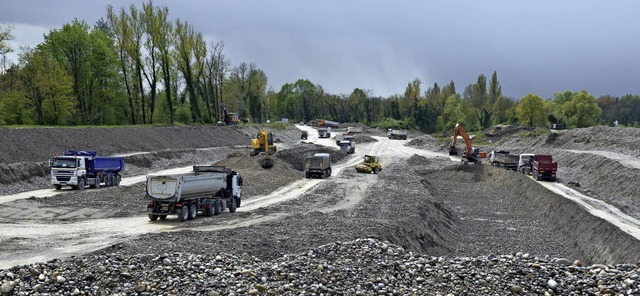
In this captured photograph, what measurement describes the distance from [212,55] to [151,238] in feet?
282

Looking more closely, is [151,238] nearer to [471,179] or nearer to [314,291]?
[314,291]

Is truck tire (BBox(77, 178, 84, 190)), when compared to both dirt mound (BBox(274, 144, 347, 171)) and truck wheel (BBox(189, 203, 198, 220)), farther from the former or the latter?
dirt mound (BBox(274, 144, 347, 171))

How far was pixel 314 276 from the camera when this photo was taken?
1502cm

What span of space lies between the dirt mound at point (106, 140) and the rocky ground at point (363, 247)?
6.37 feet

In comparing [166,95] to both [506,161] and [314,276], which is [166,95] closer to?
[506,161]

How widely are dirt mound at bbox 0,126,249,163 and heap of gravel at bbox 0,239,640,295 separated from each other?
3293 cm

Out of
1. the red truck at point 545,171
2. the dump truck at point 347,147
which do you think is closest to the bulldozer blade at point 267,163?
the red truck at point 545,171

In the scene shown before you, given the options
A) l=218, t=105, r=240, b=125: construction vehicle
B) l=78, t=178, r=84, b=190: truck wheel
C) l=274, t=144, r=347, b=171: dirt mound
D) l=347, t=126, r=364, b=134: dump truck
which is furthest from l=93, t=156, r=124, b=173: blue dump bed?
l=347, t=126, r=364, b=134: dump truck

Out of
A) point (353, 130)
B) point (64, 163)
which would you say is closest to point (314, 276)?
point (64, 163)

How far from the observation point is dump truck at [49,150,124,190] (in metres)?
37.8

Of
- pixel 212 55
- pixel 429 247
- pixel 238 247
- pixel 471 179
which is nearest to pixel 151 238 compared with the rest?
pixel 238 247

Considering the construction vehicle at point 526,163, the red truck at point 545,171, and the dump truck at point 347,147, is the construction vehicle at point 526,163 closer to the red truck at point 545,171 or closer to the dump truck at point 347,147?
the red truck at point 545,171

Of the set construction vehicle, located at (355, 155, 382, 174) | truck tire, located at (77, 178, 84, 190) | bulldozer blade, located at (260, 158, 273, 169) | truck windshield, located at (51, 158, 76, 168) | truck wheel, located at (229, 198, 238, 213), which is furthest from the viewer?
construction vehicle, located at (355, 155, 382, 174)

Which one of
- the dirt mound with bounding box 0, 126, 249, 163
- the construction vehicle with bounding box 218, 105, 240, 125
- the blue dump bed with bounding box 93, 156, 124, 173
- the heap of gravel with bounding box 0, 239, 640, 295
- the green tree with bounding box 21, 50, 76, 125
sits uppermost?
the green tree with bounding box 21, 50, 76, 125
